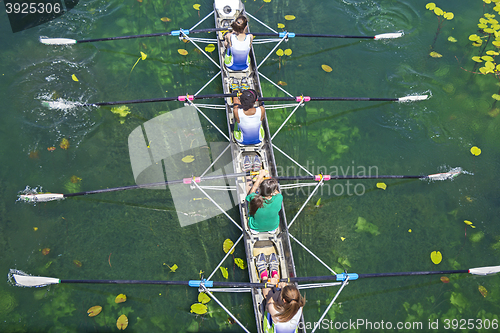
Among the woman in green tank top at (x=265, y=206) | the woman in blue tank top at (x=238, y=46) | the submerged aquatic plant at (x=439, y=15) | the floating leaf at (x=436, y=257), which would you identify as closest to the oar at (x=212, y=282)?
the floating leaf at (x=436, y=257)


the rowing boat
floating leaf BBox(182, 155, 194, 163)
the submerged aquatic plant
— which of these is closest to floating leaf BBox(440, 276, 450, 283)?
the rowing boat

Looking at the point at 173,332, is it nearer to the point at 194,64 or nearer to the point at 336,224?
the point at 336,224

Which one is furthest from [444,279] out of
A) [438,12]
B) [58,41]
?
[58,41]

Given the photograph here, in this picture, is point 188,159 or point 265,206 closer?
point 265,206

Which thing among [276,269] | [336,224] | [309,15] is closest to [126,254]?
[276,269]

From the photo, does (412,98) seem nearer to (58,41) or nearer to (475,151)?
(475,151)

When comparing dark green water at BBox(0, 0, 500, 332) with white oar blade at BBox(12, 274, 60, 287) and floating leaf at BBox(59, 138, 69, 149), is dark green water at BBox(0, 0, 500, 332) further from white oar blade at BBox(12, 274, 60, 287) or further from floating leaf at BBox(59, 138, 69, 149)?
white oar blade at BBox(12, 274, 60, 287)

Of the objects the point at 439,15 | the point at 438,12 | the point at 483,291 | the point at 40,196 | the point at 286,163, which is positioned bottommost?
the point at 483,291
